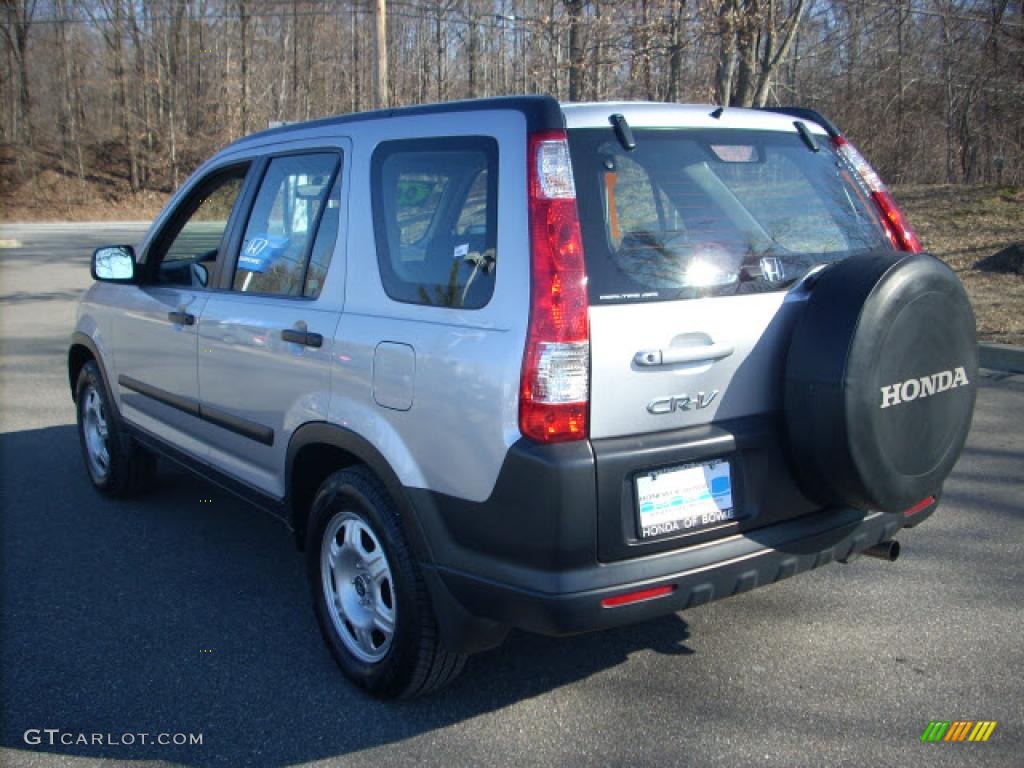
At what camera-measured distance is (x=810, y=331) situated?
2809mm

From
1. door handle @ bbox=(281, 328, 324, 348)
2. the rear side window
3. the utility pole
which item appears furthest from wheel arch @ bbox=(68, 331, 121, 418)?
the utility pole

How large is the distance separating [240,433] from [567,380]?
1.90m

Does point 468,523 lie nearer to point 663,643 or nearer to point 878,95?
point 663,643

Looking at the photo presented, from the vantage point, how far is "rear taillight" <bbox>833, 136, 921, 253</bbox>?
3.49 m

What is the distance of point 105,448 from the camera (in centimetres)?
544

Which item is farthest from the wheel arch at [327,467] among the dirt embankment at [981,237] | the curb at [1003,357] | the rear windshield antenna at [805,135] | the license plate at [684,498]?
the dirt embankment at [981,237]

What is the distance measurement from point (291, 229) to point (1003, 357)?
6.60m

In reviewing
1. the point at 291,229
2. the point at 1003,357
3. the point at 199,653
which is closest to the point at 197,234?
the point at 291,229

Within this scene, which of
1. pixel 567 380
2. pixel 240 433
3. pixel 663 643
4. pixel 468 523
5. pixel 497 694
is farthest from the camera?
pixel 240 433

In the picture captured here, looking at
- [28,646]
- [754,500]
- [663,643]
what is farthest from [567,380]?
[28,646]

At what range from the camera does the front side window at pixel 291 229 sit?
11.4 feet

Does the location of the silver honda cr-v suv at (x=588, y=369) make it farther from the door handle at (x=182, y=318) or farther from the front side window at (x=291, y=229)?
the door handle at (x=182, y=318)

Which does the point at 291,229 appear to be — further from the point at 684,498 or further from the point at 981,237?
the point at 981,237

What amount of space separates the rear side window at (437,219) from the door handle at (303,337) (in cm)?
36
